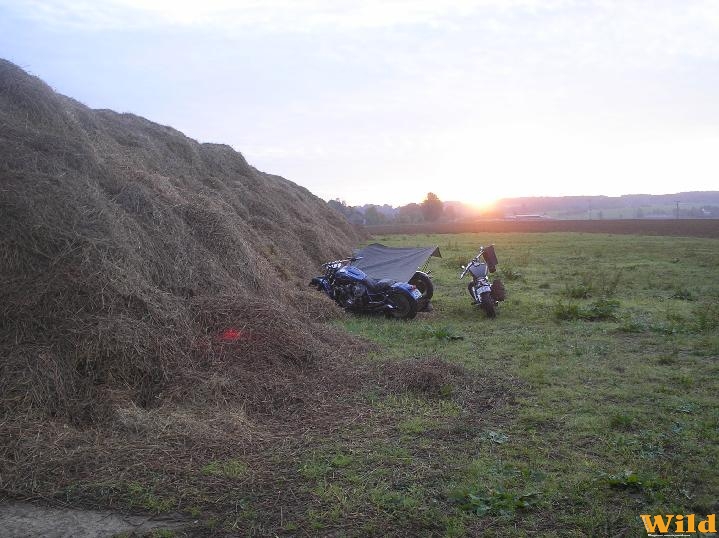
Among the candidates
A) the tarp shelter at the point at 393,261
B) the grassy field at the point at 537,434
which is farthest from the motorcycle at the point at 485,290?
the tarp shelter at the point at 393,261

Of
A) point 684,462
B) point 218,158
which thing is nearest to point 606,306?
point 684,462

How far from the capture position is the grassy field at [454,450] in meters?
3.73

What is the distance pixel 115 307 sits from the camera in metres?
6.29

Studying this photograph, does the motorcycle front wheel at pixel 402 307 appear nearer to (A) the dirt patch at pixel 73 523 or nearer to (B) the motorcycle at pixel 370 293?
(B) the motorcycle at pixel 370 293

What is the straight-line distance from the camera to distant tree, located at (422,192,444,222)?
76.0 meters

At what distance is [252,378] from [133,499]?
238 centimetres

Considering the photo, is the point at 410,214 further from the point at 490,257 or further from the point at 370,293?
the point at 370,293

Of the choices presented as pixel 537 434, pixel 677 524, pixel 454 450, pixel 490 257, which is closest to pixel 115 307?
pixel 454 450

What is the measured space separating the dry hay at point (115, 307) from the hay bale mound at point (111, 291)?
0.02 m

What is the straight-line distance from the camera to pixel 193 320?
7180 mm

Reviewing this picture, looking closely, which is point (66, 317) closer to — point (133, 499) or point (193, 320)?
point (193, 320)

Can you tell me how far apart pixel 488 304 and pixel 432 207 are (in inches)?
2614

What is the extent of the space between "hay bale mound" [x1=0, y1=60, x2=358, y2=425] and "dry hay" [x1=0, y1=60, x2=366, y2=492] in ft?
0.06

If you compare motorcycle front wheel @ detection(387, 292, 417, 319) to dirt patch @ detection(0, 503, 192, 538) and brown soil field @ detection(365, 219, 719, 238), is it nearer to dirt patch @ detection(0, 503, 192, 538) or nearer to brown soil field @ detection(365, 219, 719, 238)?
dirt patch @ detection(0, 503, 192, 538)
